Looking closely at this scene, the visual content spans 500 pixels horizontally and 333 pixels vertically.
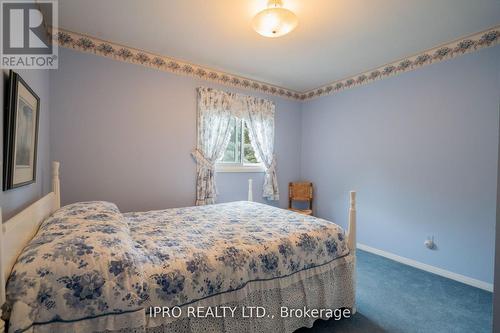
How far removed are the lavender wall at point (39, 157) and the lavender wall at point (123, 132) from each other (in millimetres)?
192

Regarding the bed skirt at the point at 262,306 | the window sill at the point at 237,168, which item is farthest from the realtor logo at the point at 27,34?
the window sill at the point at 237,168

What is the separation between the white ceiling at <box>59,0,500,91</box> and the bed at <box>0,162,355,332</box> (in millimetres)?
1491

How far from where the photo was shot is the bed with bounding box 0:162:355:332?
0.86 meters

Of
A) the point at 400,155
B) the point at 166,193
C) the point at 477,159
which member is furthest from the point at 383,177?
the point at 166,193

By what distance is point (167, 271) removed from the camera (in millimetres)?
1159

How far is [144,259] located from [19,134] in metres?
1.01

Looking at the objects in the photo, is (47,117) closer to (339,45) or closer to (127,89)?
(127,89)

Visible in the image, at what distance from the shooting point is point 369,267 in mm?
2789

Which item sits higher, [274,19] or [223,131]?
[274,19]

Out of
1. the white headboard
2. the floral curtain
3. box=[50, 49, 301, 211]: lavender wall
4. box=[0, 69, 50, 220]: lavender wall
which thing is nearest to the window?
the floral curtain

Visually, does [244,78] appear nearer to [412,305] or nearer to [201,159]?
[201,159]

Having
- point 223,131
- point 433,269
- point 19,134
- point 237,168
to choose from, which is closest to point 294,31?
point 223,131

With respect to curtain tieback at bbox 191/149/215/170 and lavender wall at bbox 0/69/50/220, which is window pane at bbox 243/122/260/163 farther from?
lavender wall at bbox 0/69/50/220

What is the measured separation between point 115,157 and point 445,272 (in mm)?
3984
